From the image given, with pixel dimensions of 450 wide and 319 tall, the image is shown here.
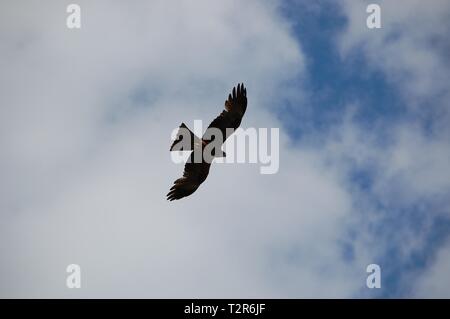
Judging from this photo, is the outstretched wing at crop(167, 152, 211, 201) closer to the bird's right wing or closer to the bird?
the bird

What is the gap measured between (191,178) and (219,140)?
1.69 m

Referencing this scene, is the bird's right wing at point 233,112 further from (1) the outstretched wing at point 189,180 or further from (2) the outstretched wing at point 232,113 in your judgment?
(1) the outstretched wing at point 189,180

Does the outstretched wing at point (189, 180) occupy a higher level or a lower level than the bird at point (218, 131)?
lower

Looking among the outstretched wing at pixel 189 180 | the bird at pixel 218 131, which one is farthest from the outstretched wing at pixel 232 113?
the outstretched wing at pixel 189 180

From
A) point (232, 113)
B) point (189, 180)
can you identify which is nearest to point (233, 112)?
point (232, 113)

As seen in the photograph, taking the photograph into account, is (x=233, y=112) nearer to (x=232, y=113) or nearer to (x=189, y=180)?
(x=232, y=113)

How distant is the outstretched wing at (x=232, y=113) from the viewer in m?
16.5

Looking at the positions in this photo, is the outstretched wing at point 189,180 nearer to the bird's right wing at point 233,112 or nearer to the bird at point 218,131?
the bird at point 218,131

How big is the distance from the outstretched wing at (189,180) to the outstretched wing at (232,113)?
3.78 ft

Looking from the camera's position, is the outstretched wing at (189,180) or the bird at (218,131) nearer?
the bird at (218,131)

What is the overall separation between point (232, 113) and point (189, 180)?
8.36ft
